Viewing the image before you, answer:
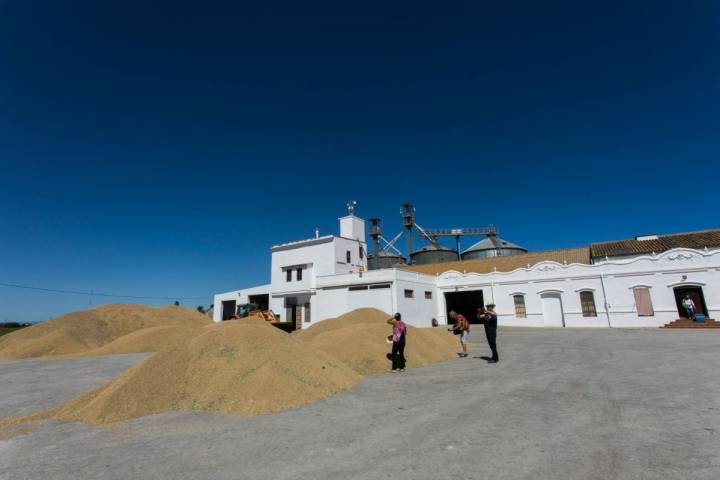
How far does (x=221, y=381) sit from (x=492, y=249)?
46.5 metres

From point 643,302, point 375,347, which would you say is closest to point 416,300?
point 643,302

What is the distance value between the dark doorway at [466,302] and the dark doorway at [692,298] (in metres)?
13.5

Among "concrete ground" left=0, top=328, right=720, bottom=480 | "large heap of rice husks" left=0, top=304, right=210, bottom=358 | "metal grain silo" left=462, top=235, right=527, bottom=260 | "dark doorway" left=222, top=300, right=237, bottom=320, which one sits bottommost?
"concrete ground" left=0, top=328, right=720, bottom=480

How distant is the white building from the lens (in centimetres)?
2356

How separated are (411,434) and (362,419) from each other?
1139mm

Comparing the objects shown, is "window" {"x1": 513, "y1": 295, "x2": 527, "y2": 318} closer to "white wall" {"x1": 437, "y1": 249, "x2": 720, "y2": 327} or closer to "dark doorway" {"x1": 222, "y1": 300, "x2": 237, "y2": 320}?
"white wall" {"x1": 437, "y1": 249, "x2": 720, "y2": 327}

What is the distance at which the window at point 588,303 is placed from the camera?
25.8 m

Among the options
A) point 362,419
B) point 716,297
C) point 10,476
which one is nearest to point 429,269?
point 716,297

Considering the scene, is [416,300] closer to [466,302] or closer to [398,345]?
[466,302]

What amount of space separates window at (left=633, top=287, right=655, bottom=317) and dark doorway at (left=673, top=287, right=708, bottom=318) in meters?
1.47

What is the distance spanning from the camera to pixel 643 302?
24.2m

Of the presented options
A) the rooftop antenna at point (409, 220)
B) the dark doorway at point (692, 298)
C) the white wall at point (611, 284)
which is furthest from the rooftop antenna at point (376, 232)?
the dark doorway at point (692, 298)

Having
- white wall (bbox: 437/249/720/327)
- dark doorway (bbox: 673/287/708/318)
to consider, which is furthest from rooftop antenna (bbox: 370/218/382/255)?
dark doorway (bbox: 673/287/708/318)

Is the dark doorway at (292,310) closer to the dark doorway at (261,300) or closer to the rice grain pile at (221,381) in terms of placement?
the dark doorway at (261,300)
